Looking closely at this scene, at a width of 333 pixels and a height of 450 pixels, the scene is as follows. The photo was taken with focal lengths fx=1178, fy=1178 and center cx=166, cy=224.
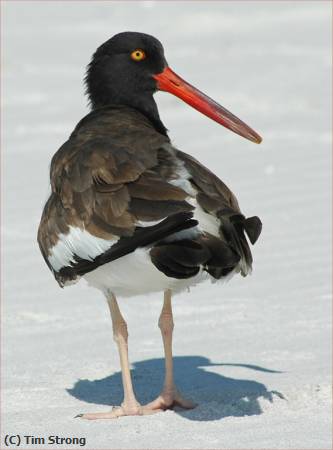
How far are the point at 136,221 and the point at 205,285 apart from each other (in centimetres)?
382

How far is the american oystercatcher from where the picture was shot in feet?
18.1

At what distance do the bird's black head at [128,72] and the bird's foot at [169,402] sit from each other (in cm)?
182

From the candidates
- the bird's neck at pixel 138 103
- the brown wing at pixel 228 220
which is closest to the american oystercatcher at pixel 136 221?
the brown wing at pixel 228 220

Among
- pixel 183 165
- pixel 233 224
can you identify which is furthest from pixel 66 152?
pixel 233 224

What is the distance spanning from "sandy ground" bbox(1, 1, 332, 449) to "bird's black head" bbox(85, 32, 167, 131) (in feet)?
5.47

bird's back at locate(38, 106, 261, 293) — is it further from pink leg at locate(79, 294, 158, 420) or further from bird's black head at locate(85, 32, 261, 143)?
bird's black head at locate(85, 32, 261, 143)

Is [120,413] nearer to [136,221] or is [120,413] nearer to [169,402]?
[169,402]

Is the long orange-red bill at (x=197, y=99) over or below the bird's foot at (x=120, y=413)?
over

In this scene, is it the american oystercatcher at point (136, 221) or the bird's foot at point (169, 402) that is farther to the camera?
the bird's foot at point (169, 402)

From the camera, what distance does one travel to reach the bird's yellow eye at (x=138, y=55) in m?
7.39

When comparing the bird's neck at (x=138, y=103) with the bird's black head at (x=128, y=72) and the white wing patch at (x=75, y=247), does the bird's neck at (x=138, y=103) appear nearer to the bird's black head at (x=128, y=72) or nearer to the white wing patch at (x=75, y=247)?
the bird's black head at (x=128, y=72)

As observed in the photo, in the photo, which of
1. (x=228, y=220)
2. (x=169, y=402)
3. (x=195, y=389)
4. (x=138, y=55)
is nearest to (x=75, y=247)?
(x=228, y=220)

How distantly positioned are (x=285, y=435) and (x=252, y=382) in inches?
47.7

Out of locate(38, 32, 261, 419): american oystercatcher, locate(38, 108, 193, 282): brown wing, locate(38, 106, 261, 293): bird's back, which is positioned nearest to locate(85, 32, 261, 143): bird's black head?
locate(38, 32, 261, 419): american oystercatcher
